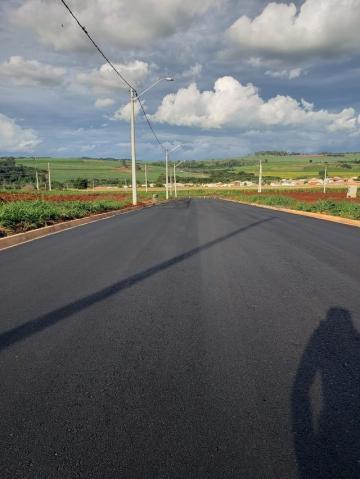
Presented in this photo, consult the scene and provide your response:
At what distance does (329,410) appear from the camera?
2617 mm

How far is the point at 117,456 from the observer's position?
85.5 inches

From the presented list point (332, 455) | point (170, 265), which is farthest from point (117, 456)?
point (170, 265)

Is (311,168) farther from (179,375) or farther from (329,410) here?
(329,410)

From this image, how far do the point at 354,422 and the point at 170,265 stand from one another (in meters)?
5.08

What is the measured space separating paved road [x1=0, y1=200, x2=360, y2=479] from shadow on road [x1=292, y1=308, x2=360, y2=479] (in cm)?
1

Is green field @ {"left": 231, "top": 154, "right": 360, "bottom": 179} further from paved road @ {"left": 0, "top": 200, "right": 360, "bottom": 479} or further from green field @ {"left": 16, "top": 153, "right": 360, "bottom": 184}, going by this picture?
paved road @ {"left": 0, "top": 200, "right": 360, "bottom": 479}

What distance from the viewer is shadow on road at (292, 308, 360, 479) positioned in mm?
2121

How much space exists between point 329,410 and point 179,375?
3.64ft

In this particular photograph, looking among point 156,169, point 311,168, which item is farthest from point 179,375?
point 156,169

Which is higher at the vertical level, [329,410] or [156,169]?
[329,410]

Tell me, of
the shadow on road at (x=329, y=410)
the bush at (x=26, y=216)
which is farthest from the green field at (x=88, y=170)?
the shadow on road at (x=329, y=410)

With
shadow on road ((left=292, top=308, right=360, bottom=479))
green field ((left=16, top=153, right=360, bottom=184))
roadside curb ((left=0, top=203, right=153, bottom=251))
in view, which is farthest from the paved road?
green field ((left=16, top=153, right=360, bottom=184))

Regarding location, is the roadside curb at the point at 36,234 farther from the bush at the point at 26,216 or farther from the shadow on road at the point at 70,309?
the shadow on road at the point at 70,309

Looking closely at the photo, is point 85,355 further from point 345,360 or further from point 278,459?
point 345,360
